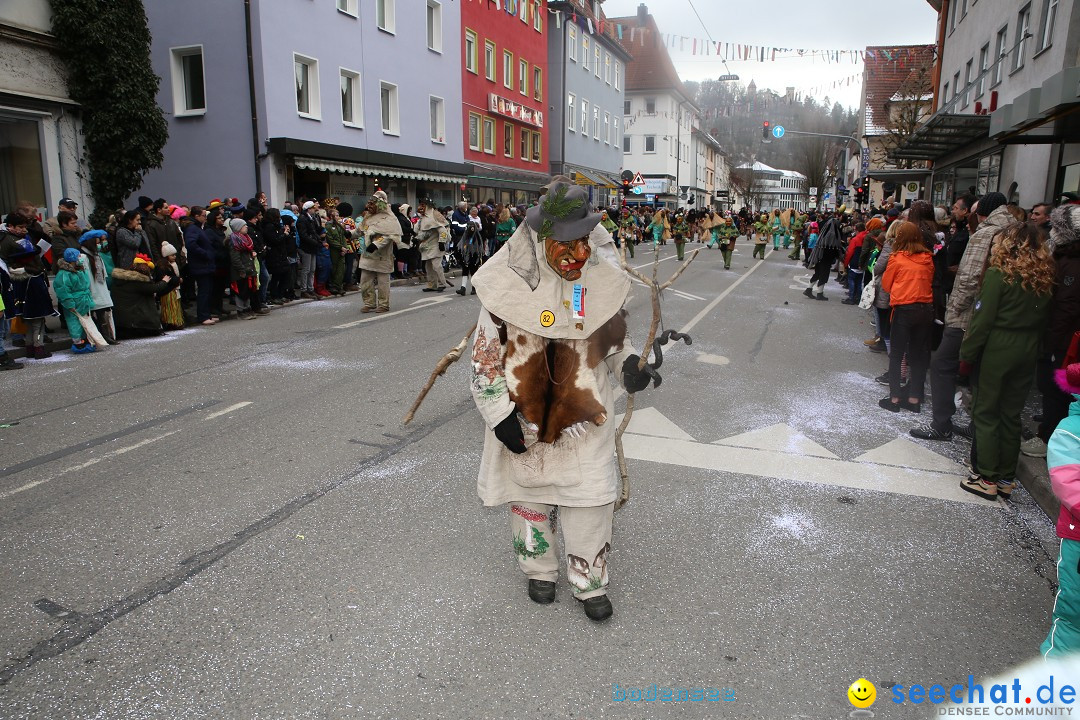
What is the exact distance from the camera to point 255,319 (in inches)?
456

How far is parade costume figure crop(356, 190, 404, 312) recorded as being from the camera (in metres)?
11.6

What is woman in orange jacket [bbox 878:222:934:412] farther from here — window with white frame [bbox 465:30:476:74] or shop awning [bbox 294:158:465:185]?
window with white frame [bbox 465:30:476:74]

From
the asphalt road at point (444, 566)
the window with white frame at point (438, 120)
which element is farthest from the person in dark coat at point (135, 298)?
the window with white frame at point (438, 120)

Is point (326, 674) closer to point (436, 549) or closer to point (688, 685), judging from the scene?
point (436, 549)

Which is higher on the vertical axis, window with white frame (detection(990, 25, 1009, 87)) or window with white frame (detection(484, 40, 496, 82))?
window with white frame (detection(484, 40, 496, 82))

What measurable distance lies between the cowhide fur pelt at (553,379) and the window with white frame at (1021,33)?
1742 centimetres

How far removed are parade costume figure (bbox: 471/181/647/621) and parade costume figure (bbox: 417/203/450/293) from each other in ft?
37.1

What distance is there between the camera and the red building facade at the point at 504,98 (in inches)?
1123

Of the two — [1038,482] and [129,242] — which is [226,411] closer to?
[129,242]

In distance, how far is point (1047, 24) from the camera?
14.5 metres

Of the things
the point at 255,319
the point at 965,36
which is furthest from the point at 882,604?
the point at 965,36

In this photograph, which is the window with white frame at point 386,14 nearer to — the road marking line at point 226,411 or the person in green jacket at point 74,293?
the person in green jacket at point 74,293

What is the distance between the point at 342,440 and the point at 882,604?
3.76 metres

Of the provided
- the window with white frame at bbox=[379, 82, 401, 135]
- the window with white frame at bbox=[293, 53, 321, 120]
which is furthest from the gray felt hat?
the window with white frame at bbox=[379, 82, 401, 135]
